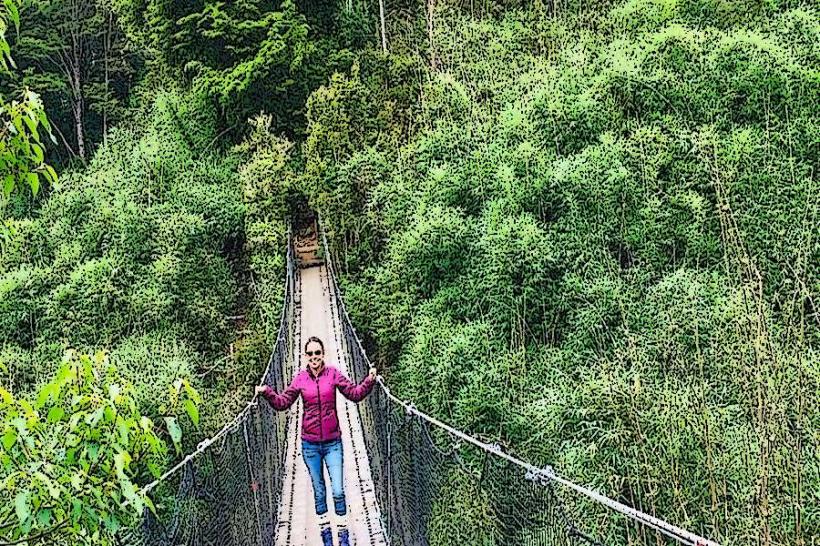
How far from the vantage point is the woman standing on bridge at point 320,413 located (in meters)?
2.92

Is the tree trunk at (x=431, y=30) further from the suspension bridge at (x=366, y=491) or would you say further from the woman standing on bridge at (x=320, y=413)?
the woman standing on bridge at (x=320, y=413)

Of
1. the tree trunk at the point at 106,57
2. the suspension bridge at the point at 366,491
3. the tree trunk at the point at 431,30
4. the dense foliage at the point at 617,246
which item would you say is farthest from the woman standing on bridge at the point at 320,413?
the tree trunk at the point at 106,57

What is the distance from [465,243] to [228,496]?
466 centimetres

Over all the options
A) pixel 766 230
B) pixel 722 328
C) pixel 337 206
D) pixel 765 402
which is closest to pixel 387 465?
pixel 765 402

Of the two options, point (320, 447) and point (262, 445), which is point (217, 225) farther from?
point (320, 447)

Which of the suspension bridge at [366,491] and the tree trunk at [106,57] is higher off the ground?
the tree trunk at [106,57]

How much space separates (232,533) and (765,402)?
224 centimetres

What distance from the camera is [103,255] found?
10703 millimetres

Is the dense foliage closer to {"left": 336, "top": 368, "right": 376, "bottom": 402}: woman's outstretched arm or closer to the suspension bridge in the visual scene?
the suspension bridge

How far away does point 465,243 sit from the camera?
24.4 feet

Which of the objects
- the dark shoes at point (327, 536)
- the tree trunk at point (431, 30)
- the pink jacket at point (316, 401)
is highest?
the tree trunk at point (431, 30)

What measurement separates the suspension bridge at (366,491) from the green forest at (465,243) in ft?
0.79

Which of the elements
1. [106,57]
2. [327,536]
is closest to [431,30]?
[106,57]

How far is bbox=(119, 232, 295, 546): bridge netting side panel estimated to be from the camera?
2.44 meters
